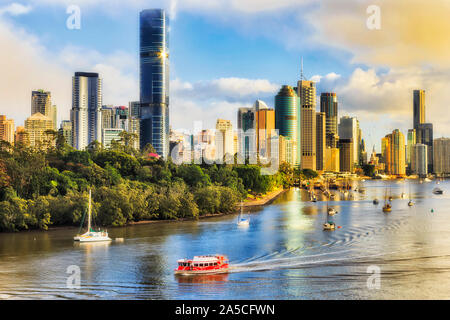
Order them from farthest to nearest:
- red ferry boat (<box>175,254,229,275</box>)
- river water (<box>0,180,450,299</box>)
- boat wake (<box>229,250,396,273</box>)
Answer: boat wake (<box>229,250,396,273</box>)
red ferry boat (<box>175,254,229,275</box>)
river water (<box>0,180,450,299</box>)

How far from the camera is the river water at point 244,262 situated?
120 feet

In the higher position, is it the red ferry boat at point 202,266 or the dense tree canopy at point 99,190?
the dense tree canopy at point 99,190

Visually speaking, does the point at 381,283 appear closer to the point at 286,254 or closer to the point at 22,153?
the point at 286,254

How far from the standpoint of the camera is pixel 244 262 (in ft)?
151

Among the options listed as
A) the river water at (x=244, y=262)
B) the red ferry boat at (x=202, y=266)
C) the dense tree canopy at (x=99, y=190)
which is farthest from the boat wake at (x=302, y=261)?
the dense tree canopy at (x=99, y=190)

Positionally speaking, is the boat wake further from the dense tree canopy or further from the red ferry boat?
the dense tree canopy

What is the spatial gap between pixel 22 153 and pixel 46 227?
24850mm

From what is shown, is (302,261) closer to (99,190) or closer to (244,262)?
(244,262)

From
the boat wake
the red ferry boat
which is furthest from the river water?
the red ferry boat

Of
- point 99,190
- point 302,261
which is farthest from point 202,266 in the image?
point 99,190

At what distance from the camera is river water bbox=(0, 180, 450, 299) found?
36594 mm

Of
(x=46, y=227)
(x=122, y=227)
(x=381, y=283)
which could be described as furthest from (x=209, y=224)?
(x=381, y=283)

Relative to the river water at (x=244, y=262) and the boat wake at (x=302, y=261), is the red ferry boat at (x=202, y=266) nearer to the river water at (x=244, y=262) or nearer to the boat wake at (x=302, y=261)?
the river water at (x=244, y=262)

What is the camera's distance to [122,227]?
68500mm
